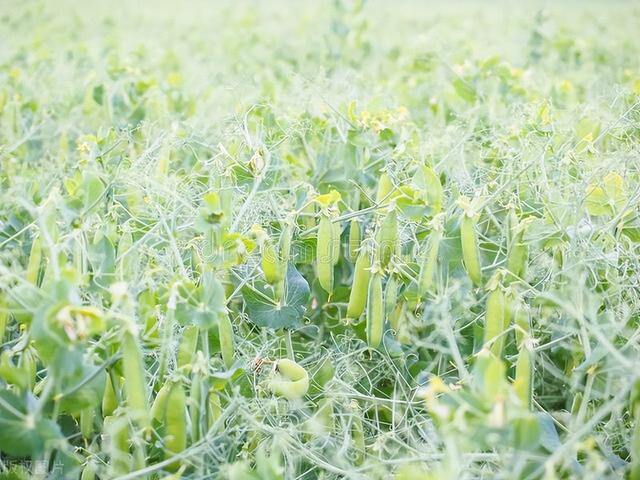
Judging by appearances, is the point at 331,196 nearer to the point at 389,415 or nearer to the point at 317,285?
the point at 317,285

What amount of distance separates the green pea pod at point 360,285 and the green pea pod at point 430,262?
Result: 113 millimetres

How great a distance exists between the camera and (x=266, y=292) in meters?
1.40

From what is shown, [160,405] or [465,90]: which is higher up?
[465,90]

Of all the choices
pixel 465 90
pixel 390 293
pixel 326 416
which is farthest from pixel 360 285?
pixel 465 90

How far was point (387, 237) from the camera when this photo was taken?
132cm

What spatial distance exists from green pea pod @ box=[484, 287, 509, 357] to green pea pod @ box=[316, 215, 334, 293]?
0.36 m

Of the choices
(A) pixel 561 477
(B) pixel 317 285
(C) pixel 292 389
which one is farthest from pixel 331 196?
(A) pixel 561 477

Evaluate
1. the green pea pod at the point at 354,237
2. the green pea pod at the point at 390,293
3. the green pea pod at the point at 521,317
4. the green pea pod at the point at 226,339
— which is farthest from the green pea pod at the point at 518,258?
the green pea pod at the point at 226,339

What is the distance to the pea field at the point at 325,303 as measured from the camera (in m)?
1.02

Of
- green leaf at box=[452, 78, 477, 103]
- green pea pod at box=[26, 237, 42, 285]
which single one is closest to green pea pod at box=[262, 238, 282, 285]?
green pea pod at box=[26, 237, 42, 285]

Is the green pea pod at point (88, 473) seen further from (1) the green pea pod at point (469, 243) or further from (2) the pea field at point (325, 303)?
(1) the green pea pod at point (469, 243)

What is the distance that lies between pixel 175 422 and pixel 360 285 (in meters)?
0.49

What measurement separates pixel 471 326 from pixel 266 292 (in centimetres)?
48

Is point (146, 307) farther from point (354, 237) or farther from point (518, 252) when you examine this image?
point (518, 252)
